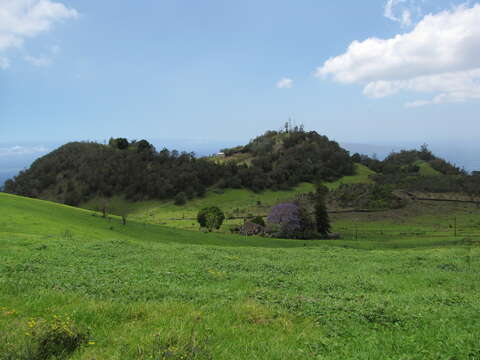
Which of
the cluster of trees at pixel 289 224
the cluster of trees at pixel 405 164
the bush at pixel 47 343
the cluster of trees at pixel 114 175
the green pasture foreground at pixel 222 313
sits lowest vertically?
the cluster of trees at pixel 289 224

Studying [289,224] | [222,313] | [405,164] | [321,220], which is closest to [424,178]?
[405,164]

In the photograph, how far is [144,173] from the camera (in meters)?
128

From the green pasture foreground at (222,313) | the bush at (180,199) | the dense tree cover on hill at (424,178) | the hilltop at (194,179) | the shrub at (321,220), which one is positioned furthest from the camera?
the bush at (180,199)

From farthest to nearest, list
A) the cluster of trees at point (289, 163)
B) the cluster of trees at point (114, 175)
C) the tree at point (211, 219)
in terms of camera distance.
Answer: the cluster of trees at point (289, 163) → the cluster of trees at point (114, 175) → the tree at point (211, 219)

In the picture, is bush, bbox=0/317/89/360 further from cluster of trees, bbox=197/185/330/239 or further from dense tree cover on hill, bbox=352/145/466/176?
dense tree cover on hill, bbox=352/145/466/176

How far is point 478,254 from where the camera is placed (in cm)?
2148

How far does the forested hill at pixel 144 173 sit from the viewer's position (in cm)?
12288

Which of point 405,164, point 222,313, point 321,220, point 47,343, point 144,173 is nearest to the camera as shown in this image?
point 47,343

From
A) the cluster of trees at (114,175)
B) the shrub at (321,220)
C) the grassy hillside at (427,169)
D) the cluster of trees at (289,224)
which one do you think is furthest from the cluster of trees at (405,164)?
the cluster of trees at (114,175)

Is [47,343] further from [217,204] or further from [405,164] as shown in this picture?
[405,164]

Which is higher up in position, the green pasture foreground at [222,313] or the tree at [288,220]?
the green pasture foreground at [222,313]

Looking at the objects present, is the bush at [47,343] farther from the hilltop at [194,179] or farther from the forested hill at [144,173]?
the forested hill at [144,173]

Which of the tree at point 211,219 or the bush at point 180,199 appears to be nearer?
the tree at point 211,219

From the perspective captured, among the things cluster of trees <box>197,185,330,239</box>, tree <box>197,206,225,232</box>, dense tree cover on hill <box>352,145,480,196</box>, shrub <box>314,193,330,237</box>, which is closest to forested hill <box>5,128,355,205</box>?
dense tree cover on hill <box>352,145,480,196</box>
